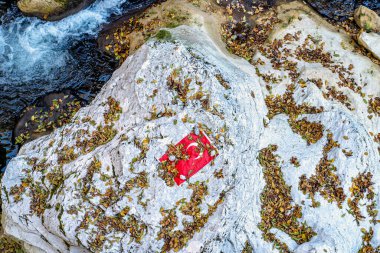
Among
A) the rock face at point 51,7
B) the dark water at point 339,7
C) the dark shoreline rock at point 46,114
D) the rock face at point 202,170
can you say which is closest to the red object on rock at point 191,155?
the rock face at point 202,170

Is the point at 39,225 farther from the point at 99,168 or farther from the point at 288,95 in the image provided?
the point at 288,95

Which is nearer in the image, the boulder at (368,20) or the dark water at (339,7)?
the boulder at (368,20)

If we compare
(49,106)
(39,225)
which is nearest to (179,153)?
(39,225)

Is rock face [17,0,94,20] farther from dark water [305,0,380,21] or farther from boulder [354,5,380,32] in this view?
boulder [354,5,380,32]

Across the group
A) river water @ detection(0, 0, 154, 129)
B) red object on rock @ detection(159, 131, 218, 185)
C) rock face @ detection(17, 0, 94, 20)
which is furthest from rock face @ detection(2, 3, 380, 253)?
rock face @ detection(17, 0, 94, 20)

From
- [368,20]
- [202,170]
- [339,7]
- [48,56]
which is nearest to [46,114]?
[48,56]

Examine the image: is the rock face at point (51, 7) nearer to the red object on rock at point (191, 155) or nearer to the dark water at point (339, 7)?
the red object on rock at point (191, 155)

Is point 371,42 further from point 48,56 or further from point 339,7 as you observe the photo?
point 48,56
